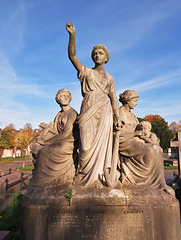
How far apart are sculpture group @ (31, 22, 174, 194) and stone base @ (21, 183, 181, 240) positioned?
322 mm

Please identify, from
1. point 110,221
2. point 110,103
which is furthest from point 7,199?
point 110,103

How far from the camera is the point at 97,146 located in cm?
351

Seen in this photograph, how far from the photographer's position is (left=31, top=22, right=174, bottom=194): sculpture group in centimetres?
346

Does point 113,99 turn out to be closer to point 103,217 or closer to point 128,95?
point 128,95

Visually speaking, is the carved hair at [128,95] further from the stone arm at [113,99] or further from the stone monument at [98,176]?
the stone arm at [113,99]

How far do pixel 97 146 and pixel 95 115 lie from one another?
0.65 metres

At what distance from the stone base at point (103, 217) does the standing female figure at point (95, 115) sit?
0.48m

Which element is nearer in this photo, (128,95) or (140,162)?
(140,162)

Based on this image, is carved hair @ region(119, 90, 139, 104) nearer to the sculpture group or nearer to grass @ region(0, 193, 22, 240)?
the sculpture group

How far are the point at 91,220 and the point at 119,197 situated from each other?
622 mm

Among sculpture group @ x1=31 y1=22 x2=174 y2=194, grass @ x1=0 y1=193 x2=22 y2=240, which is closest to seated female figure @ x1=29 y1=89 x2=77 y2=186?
sculpture group @ x1=31 y1=22 x2=174 y2=194

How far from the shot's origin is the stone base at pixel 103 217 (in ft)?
9.62

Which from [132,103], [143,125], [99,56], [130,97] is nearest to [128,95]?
[130,97]

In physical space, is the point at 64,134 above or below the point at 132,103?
below
